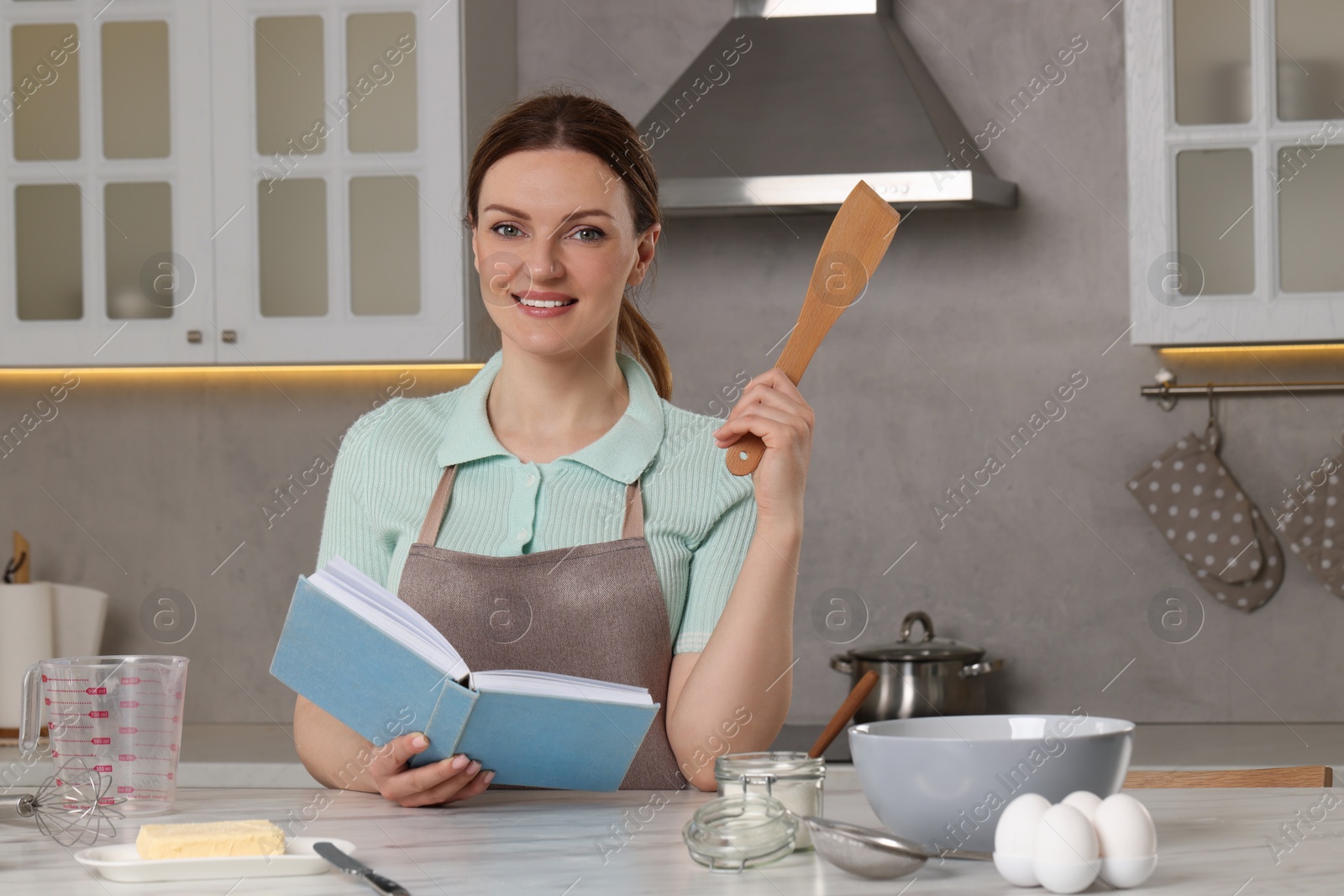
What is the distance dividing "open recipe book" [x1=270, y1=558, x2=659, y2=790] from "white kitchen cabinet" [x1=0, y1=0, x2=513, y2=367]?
146 cm

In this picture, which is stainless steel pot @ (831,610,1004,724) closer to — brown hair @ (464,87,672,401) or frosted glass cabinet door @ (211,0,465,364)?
frosted glass cabinet door @ (211,0,465,364)

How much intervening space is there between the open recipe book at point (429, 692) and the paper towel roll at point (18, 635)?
1.74 m

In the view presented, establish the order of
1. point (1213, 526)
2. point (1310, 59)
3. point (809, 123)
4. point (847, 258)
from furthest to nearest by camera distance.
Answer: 1. point (1213, 526)
2. point (809, 123)
3. point (1310, 59)
4. point (847, 258)

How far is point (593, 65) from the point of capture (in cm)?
282

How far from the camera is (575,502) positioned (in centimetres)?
142

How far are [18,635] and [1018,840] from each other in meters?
2.28

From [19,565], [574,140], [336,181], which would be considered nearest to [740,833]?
[574,140]

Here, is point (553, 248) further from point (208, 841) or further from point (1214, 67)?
point (1214, 67)

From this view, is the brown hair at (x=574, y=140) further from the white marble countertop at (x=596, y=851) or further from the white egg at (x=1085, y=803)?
the white egg at (x=1085, y=803)

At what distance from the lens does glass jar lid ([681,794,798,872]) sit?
869mm

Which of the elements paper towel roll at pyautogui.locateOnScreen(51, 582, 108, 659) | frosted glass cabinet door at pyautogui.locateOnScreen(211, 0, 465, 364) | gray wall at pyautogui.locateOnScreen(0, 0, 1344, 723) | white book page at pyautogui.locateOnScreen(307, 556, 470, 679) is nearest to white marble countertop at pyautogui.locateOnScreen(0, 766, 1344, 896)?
white book page at pyautogui.locateOnScreen(307, 556, 470, 679)

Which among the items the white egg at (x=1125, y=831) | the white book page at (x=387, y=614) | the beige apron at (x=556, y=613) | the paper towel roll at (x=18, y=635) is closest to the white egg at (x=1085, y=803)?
the white egg at (x=1125, y=831)

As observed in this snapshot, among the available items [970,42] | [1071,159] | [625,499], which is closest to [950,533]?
[1071,159]

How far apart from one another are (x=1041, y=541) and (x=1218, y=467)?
1.14ft
